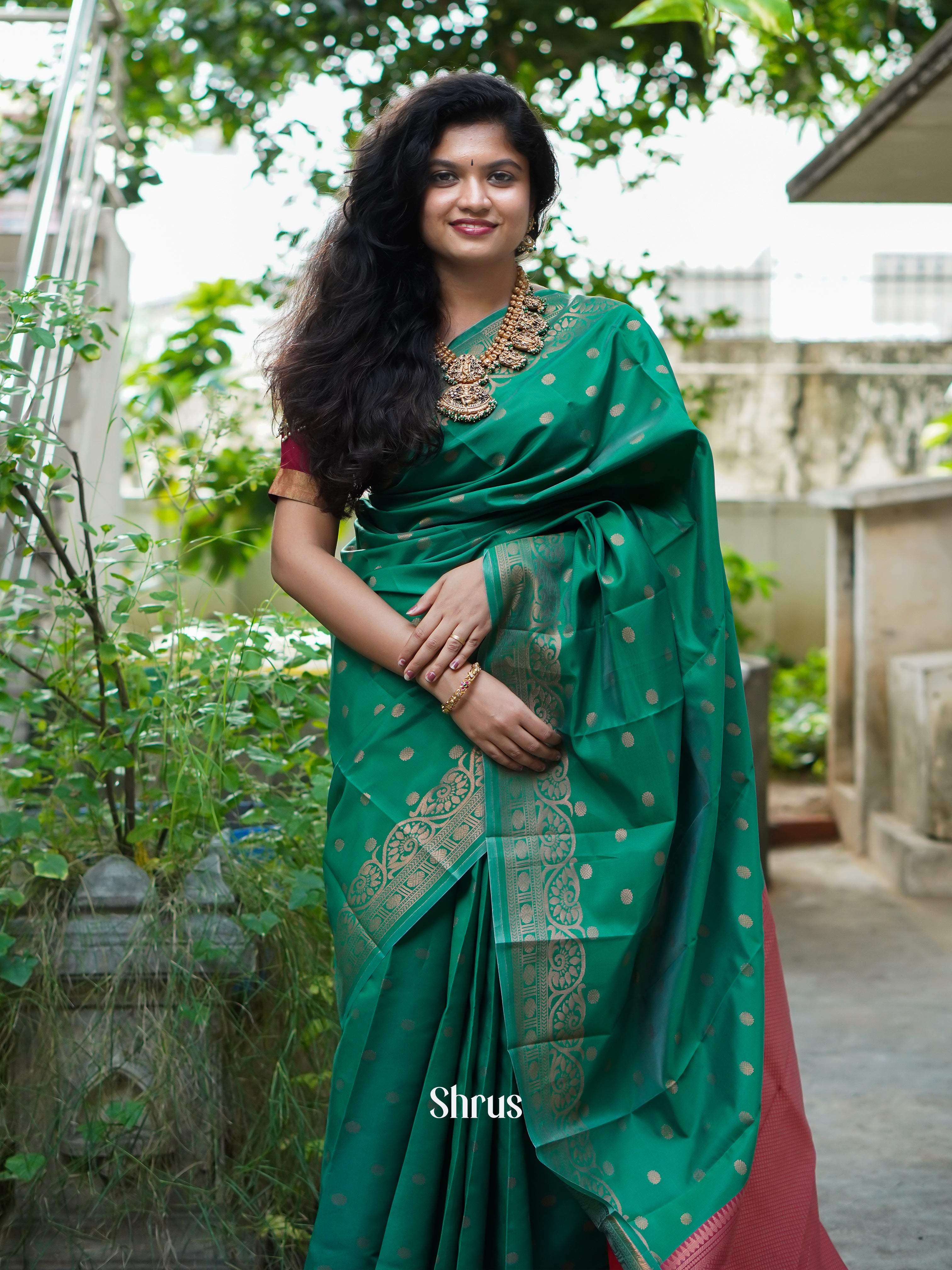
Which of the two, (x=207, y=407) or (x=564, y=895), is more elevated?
(x=207, y=407)

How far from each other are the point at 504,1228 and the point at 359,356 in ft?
3.62

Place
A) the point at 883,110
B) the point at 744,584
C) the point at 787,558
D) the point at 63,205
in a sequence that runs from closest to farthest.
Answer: the point at 63,205, the point at 883,110, the point at 744,584, the point at 787,558

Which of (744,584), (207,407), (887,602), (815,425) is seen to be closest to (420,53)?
(207,407)

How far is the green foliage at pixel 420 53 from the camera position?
13.0ft

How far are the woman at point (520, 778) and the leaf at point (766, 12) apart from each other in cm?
31

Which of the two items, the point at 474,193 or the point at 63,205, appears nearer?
the point at 474,193

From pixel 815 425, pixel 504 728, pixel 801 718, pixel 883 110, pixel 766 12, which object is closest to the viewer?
pixel 766 12

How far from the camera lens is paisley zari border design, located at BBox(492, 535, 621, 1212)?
1424 millimetres

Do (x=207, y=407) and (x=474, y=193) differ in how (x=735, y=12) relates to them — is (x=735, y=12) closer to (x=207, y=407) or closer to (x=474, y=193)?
(x=474, y=193)

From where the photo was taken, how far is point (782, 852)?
5.00m

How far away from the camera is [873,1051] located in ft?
9.68

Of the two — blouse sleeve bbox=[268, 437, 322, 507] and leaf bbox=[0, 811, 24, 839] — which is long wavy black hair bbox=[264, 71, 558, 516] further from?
leaf bbox=[0, 811, 24, 839]

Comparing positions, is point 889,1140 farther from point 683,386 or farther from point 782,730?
point 683,386

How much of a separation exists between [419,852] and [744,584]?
18.5 feet
